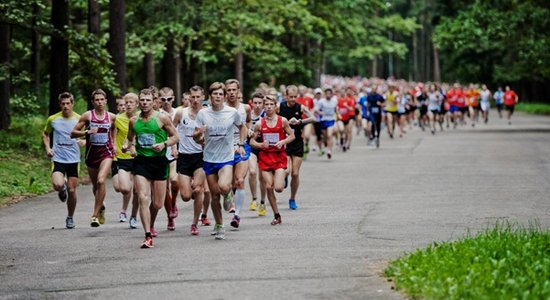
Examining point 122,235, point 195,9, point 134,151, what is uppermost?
point 195,9

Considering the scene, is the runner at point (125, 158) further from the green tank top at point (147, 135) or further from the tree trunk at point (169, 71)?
the tree trunk at point (169, 71)

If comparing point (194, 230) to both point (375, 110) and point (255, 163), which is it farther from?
point (375, 110)

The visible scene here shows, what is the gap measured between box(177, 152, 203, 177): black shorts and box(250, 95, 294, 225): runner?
1.33 meters

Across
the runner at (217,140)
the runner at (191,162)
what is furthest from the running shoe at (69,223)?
the runner at (217,140)

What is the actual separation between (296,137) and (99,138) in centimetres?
409

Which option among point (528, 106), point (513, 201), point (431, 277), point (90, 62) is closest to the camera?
point (431, 277)

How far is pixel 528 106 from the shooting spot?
251 ft

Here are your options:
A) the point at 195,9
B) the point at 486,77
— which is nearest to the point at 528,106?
the point at 486,77

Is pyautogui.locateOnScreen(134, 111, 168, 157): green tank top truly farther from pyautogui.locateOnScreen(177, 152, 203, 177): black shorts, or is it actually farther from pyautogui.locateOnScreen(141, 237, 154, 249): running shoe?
pyautogui.locateOnScreen(177, 152, 203, 177): black shorts

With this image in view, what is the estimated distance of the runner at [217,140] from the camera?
48.4 ft

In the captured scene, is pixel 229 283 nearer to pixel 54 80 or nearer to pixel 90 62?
pixel 90 62

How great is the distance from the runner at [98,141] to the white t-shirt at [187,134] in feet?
3.50

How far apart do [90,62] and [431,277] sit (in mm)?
17953

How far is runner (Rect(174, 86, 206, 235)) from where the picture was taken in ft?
50.8
